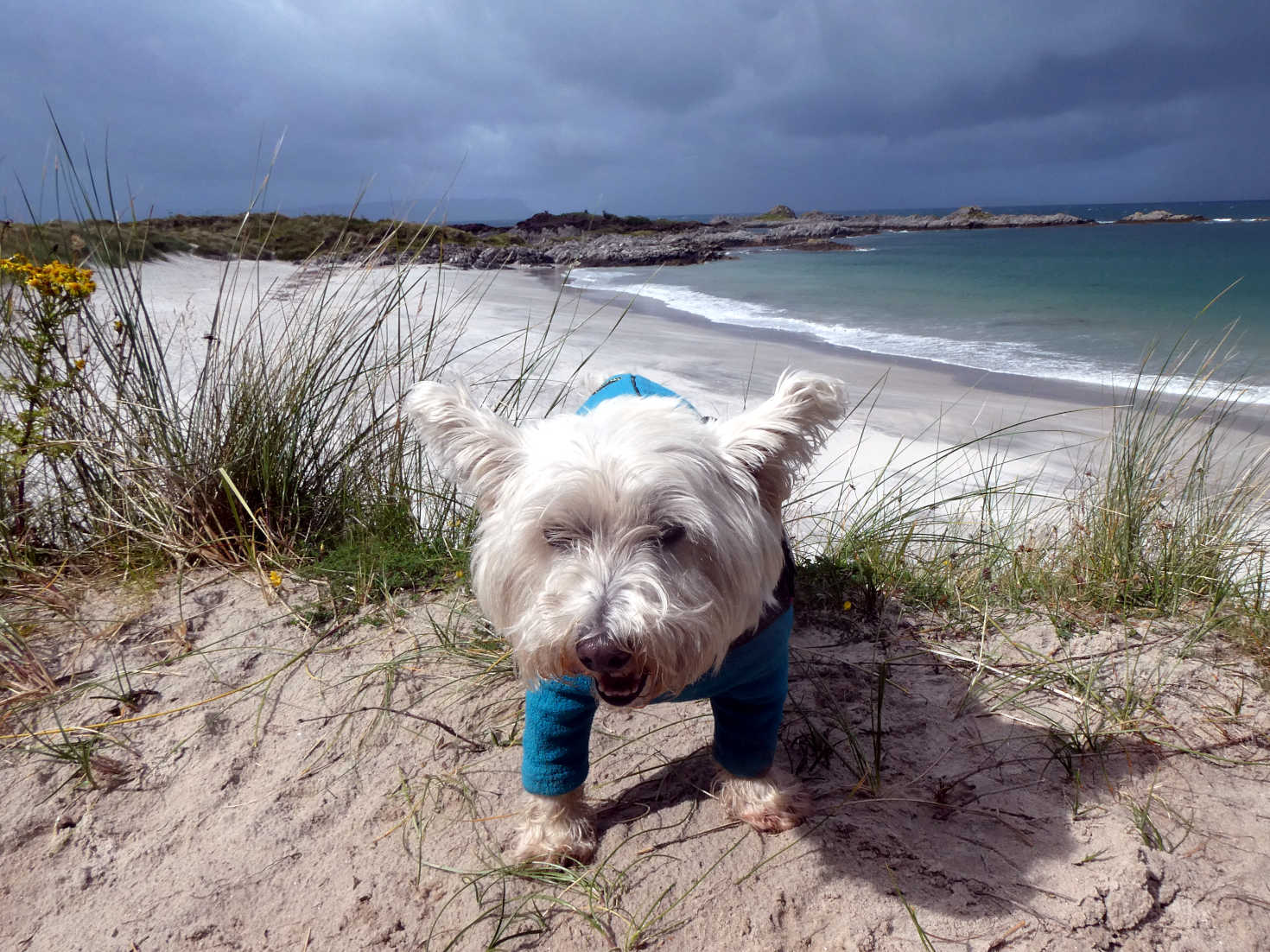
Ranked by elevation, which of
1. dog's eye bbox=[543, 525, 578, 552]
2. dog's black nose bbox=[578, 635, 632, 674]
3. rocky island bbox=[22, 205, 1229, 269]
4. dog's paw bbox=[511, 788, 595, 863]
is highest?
rocky island bbox=[22, 205, 1229, 269]

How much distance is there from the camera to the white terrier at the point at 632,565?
1.96m

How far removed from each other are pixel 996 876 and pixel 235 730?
2.74 metres

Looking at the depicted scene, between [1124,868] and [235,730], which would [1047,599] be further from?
[235,730]

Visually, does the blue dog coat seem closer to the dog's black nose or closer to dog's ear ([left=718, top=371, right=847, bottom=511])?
the dog's black nose

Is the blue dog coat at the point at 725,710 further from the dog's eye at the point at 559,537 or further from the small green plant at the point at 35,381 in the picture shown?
the small green plant at the point at 35,381

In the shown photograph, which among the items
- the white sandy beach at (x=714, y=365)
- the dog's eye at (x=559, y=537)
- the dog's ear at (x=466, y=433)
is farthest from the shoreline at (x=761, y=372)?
the dog's eye at (x=559, y=537)

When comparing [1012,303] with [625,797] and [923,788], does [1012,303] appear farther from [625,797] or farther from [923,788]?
[625,797]

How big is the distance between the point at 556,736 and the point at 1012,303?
20.9m

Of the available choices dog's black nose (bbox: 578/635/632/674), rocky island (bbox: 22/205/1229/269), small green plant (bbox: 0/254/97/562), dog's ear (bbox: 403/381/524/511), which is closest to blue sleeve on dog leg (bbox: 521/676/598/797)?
dog's black nose (bbox: 578/635/632/674)

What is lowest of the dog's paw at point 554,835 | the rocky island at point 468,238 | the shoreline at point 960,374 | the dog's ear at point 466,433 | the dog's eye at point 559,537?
the dog's paw at point 554,835

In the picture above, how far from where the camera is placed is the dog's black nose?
1.85 metres

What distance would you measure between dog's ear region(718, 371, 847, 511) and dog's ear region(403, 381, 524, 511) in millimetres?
663

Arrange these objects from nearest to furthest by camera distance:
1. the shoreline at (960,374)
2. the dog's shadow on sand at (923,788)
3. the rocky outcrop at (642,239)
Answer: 1. the dog's shadow on sand at (923,788)
2. the shoreline at (960,374)
3. the rocky outcrop at (642,239)

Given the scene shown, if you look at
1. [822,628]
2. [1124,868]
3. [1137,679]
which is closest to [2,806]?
[822,628]
